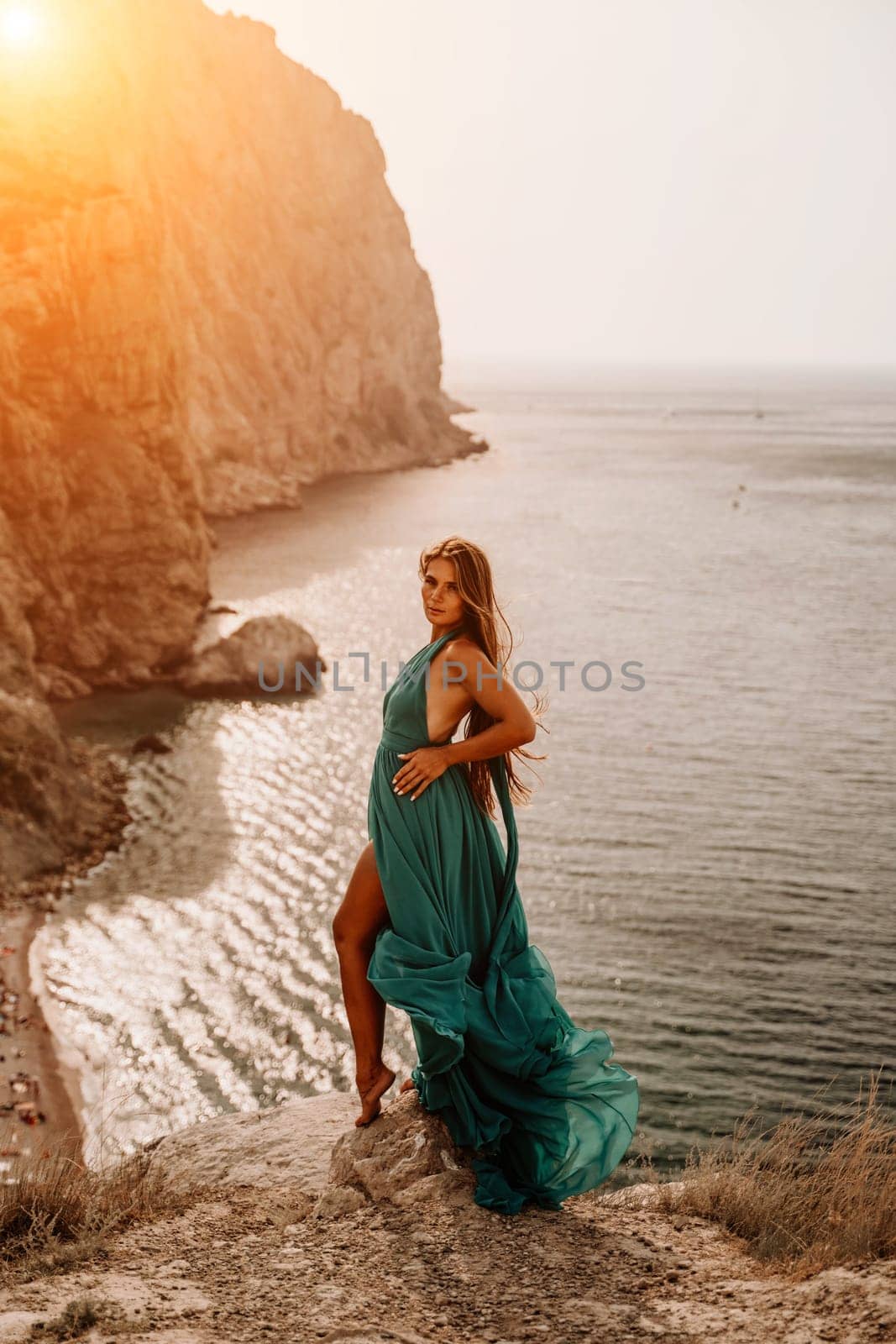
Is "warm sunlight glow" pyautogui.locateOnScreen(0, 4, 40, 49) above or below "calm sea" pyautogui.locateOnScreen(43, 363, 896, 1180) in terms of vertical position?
above

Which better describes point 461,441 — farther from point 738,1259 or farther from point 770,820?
point 738,1259

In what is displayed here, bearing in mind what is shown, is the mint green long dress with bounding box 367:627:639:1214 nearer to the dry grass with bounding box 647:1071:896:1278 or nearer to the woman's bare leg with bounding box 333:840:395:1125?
the woman's bare leg with bounding box 333:840:395:1125

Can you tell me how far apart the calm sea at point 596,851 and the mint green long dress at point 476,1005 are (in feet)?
3.44

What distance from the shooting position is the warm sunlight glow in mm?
37125

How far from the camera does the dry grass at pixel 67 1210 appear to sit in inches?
206

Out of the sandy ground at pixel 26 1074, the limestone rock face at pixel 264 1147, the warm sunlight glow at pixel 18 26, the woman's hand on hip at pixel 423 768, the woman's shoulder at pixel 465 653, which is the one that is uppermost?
the warm sunlight glow at pixel 18 26

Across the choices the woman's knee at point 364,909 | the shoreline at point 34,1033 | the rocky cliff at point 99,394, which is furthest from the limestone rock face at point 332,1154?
the rocky cliff at point 99,394

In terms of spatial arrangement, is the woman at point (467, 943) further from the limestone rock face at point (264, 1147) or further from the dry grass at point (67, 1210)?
the dry grass at point (67, 1210)

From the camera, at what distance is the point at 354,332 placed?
96.1 m

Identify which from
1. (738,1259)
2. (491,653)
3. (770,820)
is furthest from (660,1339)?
(770,820)

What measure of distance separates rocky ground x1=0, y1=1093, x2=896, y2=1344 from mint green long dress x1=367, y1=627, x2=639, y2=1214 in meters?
0.25

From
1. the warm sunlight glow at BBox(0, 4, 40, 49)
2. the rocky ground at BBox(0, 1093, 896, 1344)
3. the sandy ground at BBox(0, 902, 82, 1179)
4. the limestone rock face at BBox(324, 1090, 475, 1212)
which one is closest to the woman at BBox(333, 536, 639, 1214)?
the limestone rock face at BBox(324, 1090, 475, 1212)

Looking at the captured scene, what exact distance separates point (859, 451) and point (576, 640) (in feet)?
284

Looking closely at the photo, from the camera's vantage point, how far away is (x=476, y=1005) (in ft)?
17.4
